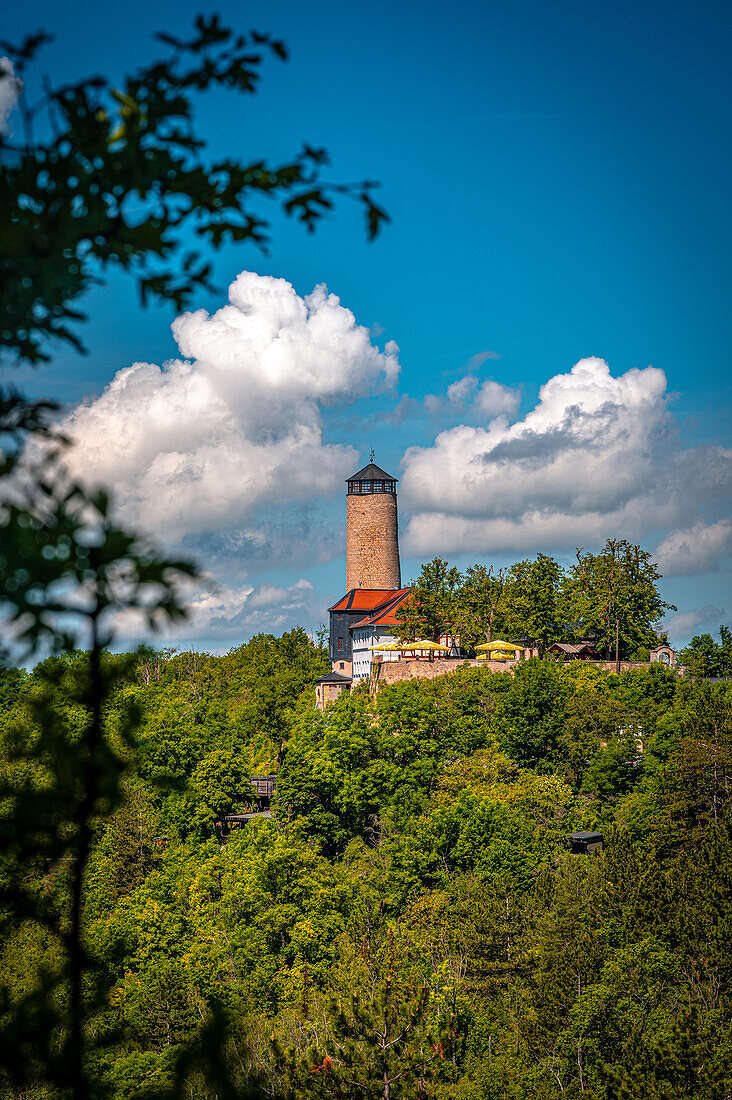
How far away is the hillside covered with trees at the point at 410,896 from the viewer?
45.6 feet

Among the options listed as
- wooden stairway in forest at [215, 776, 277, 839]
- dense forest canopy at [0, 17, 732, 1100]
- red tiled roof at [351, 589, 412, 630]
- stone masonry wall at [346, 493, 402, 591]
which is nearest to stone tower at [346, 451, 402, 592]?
stone masonry wall at [346, 493, 402, 591]

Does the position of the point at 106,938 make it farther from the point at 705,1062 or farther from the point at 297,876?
the point at 705,1062

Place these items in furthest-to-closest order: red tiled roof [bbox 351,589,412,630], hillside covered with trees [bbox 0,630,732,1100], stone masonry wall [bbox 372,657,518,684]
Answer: red tiled roof [bbox 351,589,412,630] < stone masonry wall [bbox 372,657,518,684] < hillside covered with trees [bbox 0,630,732,1100]

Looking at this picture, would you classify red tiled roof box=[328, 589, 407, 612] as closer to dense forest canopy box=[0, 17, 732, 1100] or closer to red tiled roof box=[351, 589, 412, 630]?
red tiled roof box=[351, 589, 412, 630]

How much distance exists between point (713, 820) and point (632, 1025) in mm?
9821

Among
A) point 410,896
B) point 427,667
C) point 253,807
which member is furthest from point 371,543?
point 410,896

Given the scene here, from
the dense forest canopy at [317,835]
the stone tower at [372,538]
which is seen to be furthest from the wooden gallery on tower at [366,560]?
the dense forest canopy at [317,835]

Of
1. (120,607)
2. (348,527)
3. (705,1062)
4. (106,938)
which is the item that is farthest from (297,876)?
(348,527)

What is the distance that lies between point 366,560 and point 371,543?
145 centimetres

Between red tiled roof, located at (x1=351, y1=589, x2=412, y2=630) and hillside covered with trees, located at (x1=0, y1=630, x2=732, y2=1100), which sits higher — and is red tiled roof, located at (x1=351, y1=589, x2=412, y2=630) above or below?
above

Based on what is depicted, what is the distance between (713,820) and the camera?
29.5 m

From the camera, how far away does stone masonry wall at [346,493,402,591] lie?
77.2 meters

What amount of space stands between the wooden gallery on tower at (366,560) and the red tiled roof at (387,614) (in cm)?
49

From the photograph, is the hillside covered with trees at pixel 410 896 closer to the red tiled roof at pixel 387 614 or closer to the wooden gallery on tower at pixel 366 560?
the red tiled roof at pixel 387 614
